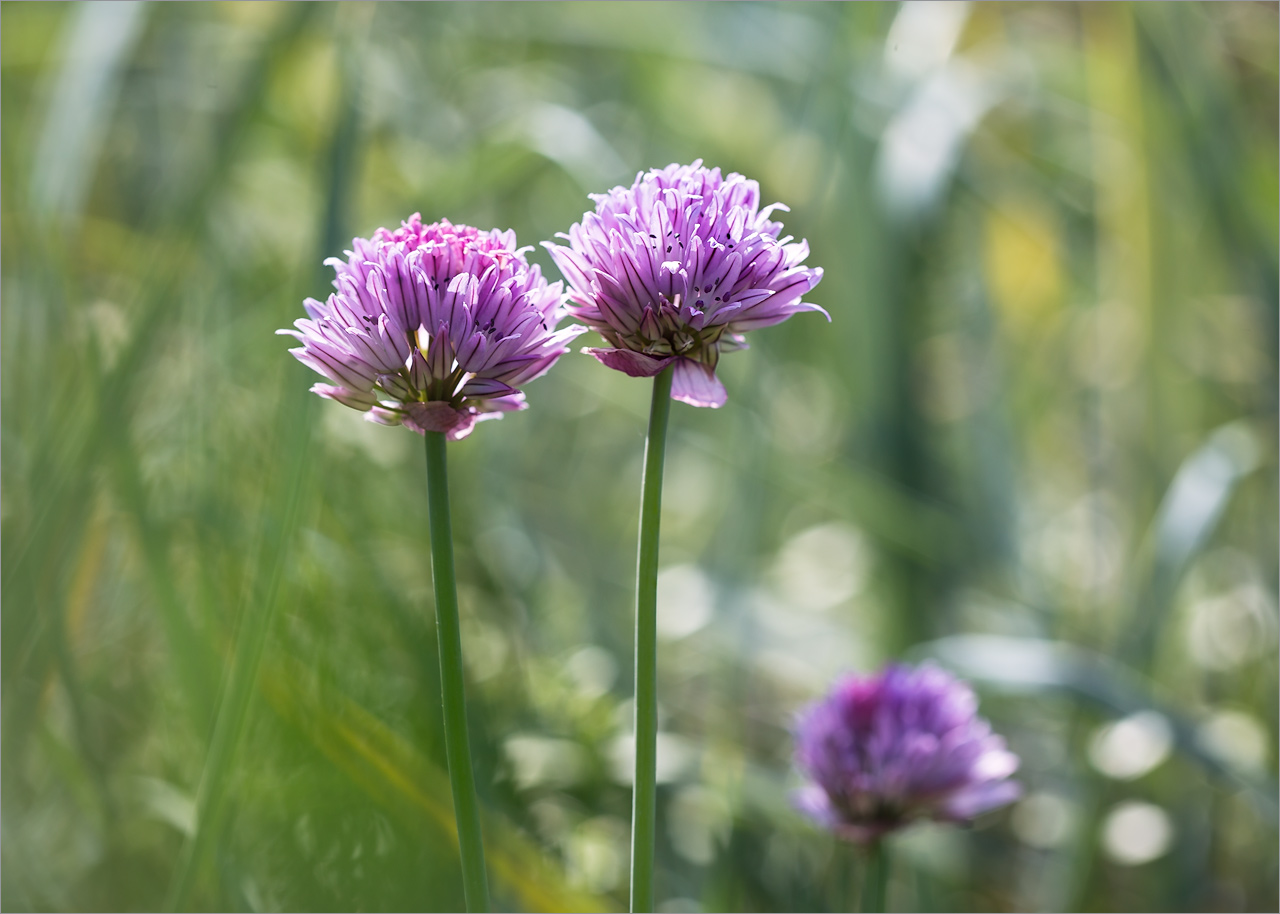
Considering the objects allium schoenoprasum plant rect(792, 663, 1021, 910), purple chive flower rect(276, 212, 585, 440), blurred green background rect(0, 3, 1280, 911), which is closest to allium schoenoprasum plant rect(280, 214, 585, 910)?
purple chive flower rect(276, 212, 585, 440)

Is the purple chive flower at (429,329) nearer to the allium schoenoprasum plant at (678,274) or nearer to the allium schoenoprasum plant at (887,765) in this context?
the allium schoenoprasum plant at (678,274)

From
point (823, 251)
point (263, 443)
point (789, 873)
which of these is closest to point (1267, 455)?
point (823, 251)

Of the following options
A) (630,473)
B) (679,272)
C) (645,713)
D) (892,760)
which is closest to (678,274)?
(679,272)

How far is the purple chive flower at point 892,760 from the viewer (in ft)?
1.89

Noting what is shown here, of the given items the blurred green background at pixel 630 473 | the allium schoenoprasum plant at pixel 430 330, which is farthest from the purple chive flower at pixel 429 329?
the blurred green background at pixel 630 473

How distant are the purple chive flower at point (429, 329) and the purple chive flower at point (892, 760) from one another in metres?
0.29

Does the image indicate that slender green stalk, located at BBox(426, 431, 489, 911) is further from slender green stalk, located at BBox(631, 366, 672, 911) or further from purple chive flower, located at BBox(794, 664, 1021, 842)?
purple chive flower, located at BBox(794, 664, 1021, 842)

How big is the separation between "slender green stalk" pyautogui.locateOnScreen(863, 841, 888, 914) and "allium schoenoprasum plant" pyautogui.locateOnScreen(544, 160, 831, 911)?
0.29 metres

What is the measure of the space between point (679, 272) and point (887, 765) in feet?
1.04

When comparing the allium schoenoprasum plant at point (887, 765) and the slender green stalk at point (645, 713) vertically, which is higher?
the slender green stalk at point (645, 713)

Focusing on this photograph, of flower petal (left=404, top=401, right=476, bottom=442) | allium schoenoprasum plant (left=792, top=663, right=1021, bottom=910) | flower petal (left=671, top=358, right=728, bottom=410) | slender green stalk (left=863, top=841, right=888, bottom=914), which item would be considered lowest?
slender green stalk (left=863, top=841, right=888, bottom=914)

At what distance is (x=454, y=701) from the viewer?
1.09 ft

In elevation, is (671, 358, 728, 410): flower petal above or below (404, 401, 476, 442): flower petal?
above

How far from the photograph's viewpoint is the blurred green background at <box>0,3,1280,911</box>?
61cm
